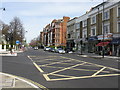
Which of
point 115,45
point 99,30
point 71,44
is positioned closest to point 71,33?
point 71,44

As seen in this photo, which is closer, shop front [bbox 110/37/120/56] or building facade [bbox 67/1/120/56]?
shop front [bbox 110/37/120/56]

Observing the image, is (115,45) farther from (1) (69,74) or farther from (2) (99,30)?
(1) (69,74)

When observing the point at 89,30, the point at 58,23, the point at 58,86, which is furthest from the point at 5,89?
the point at 58,23

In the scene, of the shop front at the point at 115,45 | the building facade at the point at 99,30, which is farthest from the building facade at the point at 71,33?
the shop front at the point at 115,45

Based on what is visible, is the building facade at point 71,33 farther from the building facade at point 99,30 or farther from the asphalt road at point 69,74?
the asphalt road at point 69,74

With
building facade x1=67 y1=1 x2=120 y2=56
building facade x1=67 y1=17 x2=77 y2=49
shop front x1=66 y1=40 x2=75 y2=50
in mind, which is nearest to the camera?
building facade x1=67 y1=1 x2=120 y2=56

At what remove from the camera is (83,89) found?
689 cm

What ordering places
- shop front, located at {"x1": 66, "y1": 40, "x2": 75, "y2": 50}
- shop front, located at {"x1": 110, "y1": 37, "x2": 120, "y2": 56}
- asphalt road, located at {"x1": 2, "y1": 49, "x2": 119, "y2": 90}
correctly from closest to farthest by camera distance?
1. asphalt road, located at {"x1": 2, "y1": 49, "x2": 119, "y2": 90}
2. shop front, located at {"x1": 110, "y1": 37, "x2": 120, "y2": 56}
3. shop front, located at {"x1": 66, "y1": 40, "x2": 75, "y2": 50}

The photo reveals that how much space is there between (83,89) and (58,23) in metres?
90.9

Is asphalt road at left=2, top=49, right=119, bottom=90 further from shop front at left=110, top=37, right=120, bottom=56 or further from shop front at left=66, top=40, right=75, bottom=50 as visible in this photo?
shop front at left=66, top=40, right=75, bottom=50

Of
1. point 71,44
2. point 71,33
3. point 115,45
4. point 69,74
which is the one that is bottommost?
point 69,74

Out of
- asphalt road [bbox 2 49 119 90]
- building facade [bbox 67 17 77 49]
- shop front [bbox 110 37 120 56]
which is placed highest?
building facade [bbox 67 17 77 49]

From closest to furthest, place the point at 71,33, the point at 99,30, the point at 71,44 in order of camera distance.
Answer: the point at 99,30 → the point at 71,33 → the point at 71,44

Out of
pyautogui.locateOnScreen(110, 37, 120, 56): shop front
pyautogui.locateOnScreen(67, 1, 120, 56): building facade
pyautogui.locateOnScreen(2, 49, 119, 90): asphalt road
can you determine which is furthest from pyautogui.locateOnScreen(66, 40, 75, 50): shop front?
pyautogui.locateOnScreen(2, 49, 119, 90): asphalt road
